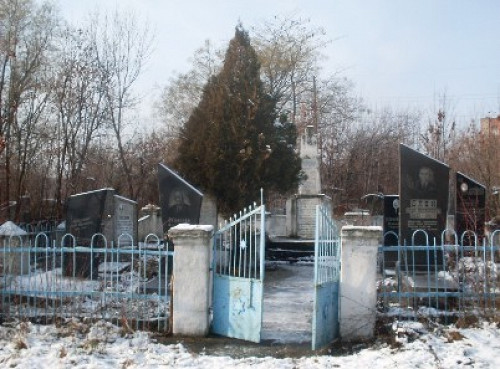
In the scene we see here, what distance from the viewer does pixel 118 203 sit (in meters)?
14.9

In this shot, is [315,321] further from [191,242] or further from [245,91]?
[245,91]

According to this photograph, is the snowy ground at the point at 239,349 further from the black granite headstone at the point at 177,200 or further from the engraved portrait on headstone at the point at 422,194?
the black granite headstone at the point at 177,200

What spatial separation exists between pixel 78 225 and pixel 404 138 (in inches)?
1132

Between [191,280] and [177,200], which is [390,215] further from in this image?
[191,280]

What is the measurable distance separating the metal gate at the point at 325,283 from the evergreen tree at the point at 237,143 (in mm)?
7596

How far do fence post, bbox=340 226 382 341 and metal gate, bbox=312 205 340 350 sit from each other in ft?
0.46

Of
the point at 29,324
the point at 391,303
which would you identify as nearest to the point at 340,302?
the point at 391,303

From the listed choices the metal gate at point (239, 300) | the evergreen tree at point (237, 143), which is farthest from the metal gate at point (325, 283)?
the evergreen tree at point (237, 143)

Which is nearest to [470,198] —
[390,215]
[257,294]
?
[390,215]

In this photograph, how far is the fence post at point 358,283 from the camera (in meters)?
6.99

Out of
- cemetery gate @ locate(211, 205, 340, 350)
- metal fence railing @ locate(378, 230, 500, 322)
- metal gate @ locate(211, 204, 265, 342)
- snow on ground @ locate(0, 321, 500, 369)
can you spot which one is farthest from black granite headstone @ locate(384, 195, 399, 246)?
metal gate @ locate(211, 204, 265, 342)

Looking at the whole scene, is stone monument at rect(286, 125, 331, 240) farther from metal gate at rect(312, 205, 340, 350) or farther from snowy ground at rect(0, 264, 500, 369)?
snowy ground at rect(0, 264, 500, 369)

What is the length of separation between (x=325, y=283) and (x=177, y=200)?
594 cm

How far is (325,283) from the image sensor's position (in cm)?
676
